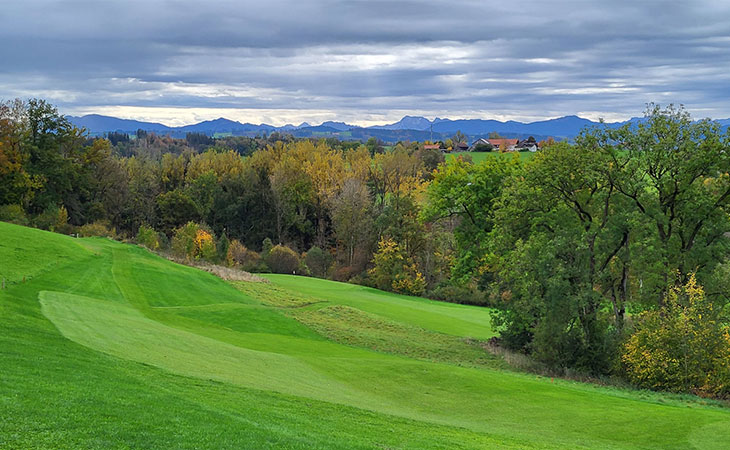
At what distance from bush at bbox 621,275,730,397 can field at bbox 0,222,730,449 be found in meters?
2.20

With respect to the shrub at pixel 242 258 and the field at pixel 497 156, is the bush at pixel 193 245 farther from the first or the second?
the field at pixel 497 156

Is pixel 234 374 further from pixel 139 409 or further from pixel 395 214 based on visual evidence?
pixel 395 214

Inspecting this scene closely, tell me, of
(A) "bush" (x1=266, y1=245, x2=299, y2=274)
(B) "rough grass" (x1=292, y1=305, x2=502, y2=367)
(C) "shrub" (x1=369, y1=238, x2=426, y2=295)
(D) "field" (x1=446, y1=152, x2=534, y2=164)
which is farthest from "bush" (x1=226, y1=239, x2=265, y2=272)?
(B) "rough grass" (x1=292, y1=305, x2=502, y2=367)

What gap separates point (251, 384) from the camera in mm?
17906

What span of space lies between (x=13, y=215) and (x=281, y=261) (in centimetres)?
2986

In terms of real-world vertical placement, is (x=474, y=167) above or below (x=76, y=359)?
above

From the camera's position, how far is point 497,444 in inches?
591

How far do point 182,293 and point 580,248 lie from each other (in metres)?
24.5

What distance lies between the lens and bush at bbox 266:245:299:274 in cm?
7506

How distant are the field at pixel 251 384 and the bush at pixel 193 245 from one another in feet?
89.0

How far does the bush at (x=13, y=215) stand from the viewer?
62844 millimetres

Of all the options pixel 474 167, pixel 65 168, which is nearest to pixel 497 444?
pixel 474 167

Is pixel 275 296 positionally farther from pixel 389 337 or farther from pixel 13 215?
pixel 13 215

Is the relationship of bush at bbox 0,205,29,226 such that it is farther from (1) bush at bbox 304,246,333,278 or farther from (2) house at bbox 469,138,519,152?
(2) house at bbox 469,138,519,152
